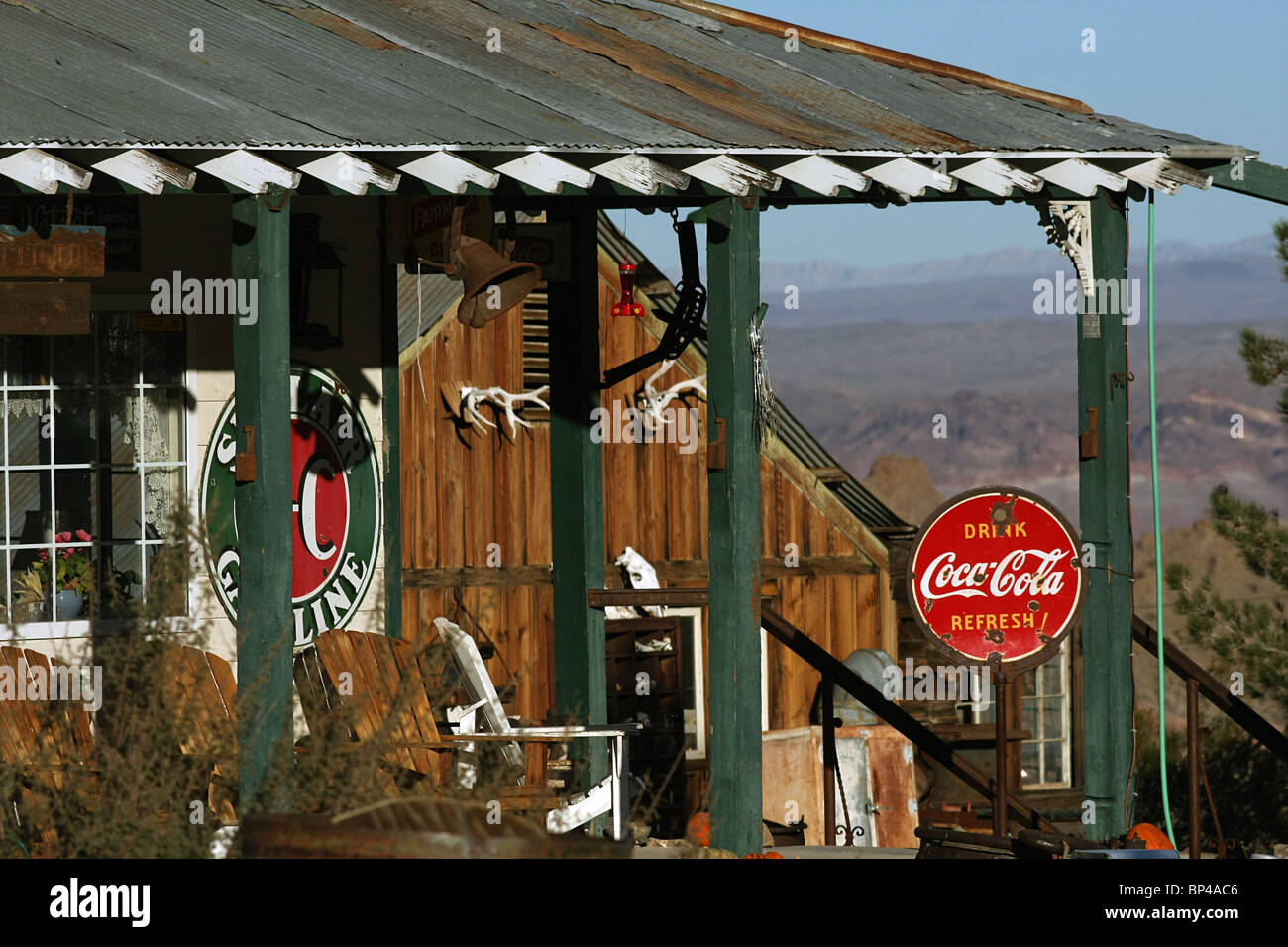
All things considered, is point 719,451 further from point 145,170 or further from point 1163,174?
point 145,170

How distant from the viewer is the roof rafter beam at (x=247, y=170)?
6.81m

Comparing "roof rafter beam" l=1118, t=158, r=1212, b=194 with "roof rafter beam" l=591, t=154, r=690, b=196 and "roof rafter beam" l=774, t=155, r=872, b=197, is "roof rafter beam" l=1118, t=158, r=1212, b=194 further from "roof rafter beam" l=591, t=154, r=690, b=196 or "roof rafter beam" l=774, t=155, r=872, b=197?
"roof rafter beam" l=591, t=154, r=690, b=196

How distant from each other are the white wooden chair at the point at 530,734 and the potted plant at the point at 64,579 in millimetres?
1682

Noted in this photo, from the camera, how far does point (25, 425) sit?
877cm

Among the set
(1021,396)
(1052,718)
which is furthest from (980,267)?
(1052,718)

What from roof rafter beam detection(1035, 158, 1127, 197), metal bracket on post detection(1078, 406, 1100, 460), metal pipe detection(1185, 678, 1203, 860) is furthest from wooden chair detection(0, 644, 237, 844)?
metal pipe detection(1185, 678, 1203, 860)

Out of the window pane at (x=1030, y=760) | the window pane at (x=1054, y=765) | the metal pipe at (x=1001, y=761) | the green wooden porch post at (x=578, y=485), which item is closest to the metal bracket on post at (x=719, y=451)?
the metal pipe at (x=1001, y=761)

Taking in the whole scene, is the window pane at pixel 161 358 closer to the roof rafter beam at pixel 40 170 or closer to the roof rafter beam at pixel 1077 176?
the roof rafter beam at pixel 40 170

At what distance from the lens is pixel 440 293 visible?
16.8 meters

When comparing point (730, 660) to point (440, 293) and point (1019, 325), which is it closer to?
point (440, 293)

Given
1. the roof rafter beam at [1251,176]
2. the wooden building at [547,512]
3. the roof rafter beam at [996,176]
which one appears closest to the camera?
the roof rafter beam at [996,176]

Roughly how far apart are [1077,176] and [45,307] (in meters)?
4.22

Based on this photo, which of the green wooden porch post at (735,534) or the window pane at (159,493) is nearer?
the green wooden porch post at (735,534)
